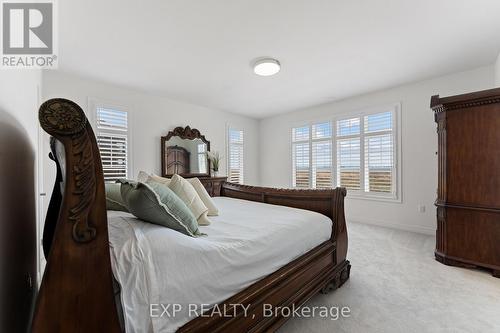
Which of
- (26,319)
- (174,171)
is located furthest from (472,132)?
(174,171)

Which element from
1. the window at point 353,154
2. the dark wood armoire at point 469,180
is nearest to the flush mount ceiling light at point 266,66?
the dark wood armoire at point 469,180

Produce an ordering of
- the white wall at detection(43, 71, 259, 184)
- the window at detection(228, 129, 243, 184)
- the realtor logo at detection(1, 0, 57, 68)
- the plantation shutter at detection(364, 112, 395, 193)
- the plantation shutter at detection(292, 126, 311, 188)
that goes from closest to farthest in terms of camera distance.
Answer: the realtor logo at detection(1, 0, 57, 68)
the white wall at detection(43, 71, 259, 184)
the plantation shutter at detection(364, 112, 395, 193)
the plantation shutter at detection(292, 126, 311, 188)
the window at detection(228, 129, 243, 184)

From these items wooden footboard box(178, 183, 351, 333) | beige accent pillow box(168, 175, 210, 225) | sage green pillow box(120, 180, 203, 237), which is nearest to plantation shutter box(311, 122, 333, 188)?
wooden footboard box(178, 183, 351, 333)

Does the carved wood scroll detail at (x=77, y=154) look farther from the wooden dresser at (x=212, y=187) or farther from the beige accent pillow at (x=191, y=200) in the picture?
the wooden dresser at (x=212, y=187)

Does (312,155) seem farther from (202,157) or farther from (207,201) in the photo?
(207,201)

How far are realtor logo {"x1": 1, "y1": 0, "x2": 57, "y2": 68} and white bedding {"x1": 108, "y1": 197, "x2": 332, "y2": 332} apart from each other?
145cm

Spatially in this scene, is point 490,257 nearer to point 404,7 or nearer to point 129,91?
point 404,7

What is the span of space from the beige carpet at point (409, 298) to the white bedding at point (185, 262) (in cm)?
65

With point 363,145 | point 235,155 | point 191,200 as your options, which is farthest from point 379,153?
point 191,200

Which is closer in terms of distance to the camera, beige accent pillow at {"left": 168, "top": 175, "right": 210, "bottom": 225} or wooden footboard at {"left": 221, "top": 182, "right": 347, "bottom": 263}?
beige accent pillow at {"left": 168, "top": 175, "right": 210, "bottom": 225}

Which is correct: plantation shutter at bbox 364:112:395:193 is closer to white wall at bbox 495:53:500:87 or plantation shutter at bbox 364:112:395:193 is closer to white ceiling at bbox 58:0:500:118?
white ceiling at bbox 58:0:500:118

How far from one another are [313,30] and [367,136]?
9.14 ft

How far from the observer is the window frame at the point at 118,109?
3.49m

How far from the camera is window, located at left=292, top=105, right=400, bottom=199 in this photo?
4094 millimetres
